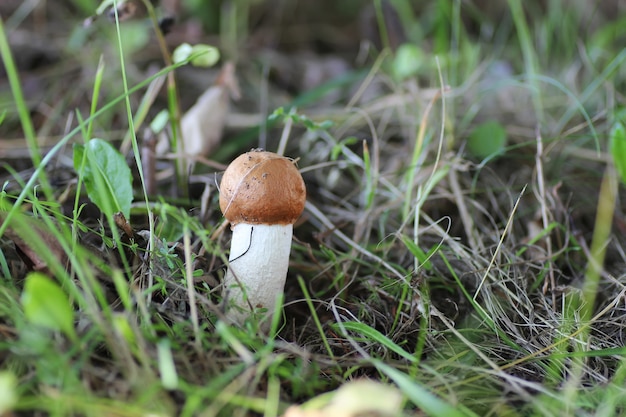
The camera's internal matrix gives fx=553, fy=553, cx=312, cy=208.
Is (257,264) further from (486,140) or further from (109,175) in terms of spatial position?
(486,140)

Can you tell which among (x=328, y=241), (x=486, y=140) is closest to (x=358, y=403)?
(x=328, y=241)

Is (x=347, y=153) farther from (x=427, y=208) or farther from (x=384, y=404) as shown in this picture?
(x=384, y=404)

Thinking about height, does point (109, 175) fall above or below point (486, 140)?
above

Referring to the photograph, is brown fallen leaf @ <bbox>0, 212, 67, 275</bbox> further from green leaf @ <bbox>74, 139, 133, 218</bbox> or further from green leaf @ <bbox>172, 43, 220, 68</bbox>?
green leaf @ <bbox>172, 43, 220, 68</bbox>

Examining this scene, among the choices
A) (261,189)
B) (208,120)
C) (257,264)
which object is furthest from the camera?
(208,120)

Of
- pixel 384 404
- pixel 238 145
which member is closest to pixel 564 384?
pixel 384 404

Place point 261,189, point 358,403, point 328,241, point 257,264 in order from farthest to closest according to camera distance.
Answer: point 328,241
point 257,264
point 261,189
point 358,403

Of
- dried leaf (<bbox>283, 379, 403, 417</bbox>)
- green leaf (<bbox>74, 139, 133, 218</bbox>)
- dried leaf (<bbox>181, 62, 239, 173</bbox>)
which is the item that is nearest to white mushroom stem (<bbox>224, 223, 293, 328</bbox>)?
green leaf (<bbox>74, 139, 133, 218</bbox>)
